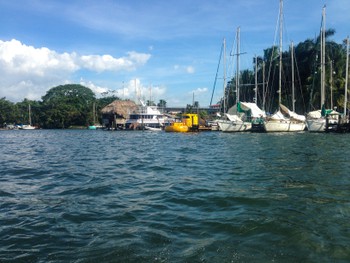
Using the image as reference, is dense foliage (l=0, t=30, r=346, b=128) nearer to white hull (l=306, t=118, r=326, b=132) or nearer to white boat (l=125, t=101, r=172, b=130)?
white hull (l=306, t=118, r=326, b=132)

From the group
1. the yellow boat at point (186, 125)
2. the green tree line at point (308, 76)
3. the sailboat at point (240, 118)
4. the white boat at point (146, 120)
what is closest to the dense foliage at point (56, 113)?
the white boat at point (146, 120)

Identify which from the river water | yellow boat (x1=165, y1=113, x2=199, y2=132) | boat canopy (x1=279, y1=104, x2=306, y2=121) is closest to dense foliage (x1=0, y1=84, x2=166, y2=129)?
yellow boat (x1=165, y1=113, x2=199, y2=132)

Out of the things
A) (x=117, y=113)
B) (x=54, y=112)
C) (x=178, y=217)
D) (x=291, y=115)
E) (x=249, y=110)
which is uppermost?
(x=54, y=112)

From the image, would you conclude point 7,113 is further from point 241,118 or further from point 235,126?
point 235,126

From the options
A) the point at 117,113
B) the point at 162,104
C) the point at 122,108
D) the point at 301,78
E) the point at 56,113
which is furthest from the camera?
the point at 162,104

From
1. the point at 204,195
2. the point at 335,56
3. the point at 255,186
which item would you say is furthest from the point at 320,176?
the point at 335,56

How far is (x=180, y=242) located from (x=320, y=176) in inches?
315

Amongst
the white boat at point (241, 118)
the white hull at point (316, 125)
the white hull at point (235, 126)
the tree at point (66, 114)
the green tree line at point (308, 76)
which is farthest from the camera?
the tree at point (66, 114)

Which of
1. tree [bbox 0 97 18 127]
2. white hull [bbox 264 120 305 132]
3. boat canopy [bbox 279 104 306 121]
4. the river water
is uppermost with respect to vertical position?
tree [bbox 0 97 18 127]

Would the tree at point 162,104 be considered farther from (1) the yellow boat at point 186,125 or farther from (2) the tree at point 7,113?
(1) the yellow boat at point 186,125

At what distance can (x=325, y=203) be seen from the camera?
839 centimetres

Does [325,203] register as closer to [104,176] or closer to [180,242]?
[180,242]

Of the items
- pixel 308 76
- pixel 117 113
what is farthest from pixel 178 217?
pixel 117 113

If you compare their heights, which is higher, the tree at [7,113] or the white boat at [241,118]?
the tree at [7,113]
